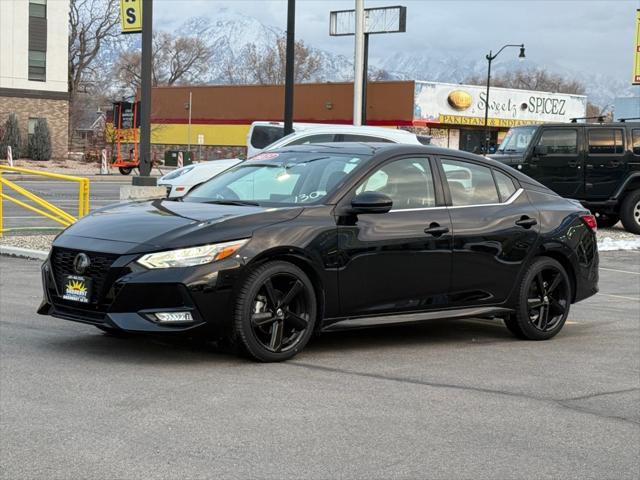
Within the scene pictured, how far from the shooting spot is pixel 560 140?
63.4ft

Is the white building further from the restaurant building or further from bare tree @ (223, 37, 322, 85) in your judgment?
bare tree @ (223, 37, 322, 85)

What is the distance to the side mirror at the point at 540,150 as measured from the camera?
1923cm

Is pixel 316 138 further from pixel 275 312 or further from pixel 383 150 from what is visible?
pixel 275 312

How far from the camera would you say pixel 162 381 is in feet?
20.5

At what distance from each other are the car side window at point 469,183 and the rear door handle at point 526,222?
26 centimetres

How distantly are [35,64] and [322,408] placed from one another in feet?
175

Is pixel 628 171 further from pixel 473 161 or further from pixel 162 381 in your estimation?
pixel 162 381

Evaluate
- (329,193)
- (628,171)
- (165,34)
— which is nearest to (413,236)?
(329,193)

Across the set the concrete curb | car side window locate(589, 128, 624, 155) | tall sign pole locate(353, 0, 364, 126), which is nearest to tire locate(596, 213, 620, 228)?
car side window locate(589, 128, 624, 155)

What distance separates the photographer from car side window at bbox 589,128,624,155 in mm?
19344

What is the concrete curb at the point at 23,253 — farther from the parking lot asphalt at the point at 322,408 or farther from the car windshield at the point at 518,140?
the car windshield at the point at 518,140

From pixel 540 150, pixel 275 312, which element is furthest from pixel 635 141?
pixel 275 312

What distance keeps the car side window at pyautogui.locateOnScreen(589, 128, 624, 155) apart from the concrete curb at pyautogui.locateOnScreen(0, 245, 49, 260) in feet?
37.3

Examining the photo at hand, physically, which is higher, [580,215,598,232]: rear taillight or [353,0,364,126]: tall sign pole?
[353,0,364,126]: tall sign pole
